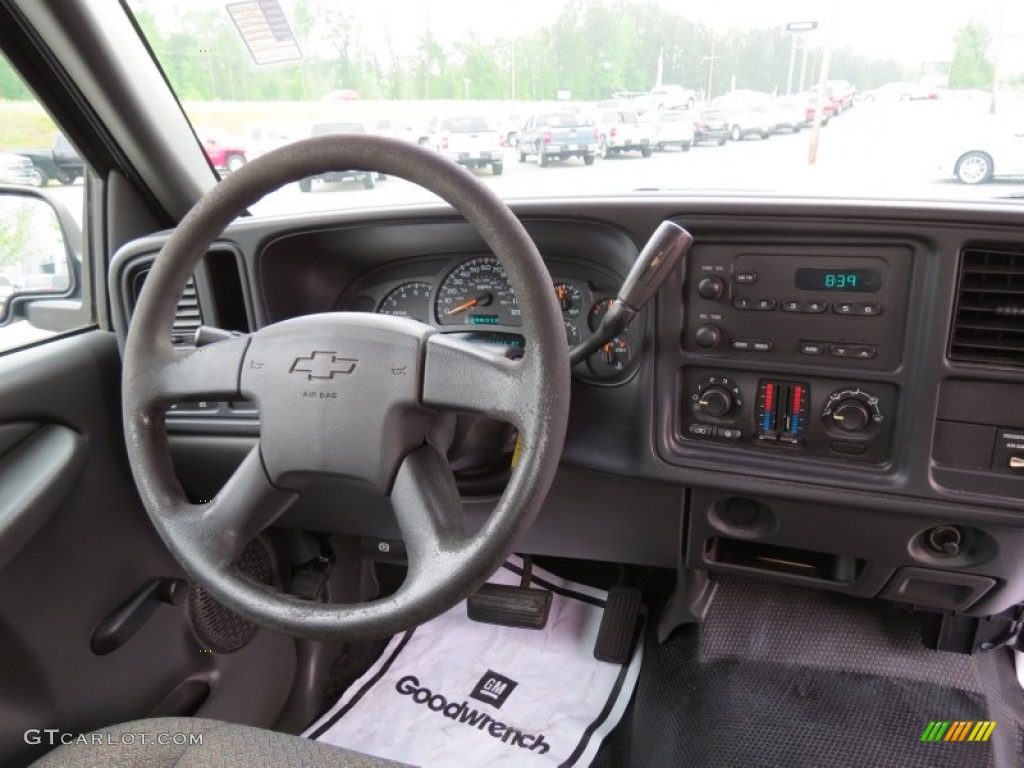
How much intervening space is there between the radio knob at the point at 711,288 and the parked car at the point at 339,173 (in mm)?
564

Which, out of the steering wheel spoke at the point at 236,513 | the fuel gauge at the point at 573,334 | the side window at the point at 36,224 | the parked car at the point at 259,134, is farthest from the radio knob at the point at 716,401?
the side window at the point at 36,224

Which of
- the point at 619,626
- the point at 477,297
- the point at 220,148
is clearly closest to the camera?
the point at 477,297

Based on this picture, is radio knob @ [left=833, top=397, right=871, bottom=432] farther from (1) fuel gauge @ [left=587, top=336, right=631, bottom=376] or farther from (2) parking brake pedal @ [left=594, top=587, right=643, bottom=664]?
(2) parking brake pedal @ [left=594, top=587, right=643, bottom=664]

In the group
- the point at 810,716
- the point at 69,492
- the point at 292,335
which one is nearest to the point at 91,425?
the point at 69,492

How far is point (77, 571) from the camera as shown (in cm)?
144

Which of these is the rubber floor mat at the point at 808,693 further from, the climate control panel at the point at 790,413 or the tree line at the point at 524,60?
the tree line at the point at 524,60

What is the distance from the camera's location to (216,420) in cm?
159

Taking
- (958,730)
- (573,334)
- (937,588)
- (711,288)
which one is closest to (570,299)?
(573,334)

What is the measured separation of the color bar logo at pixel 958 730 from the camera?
1.36 m

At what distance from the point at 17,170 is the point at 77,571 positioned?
0.87 meters

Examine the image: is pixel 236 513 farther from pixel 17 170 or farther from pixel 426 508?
pixel 17 170

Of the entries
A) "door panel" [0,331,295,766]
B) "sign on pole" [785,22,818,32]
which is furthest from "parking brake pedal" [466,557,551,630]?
Result: "sign on pole" [785,22,818,32]

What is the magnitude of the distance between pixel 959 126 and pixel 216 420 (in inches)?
59.8

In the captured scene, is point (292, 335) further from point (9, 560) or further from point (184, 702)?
point (184, 702)
